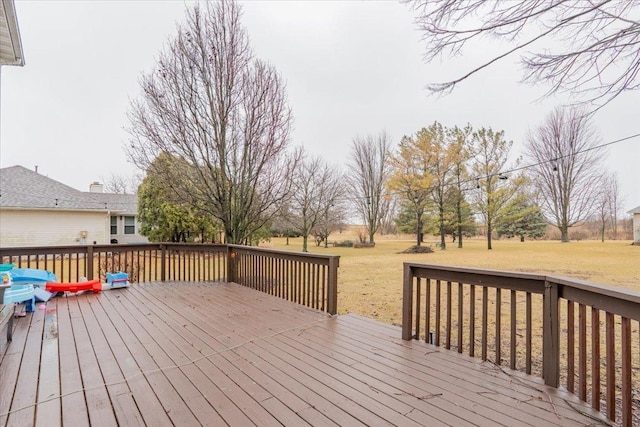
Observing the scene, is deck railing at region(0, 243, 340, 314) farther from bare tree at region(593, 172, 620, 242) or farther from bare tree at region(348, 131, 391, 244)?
bare tree at region(348, 131, 391, 244)

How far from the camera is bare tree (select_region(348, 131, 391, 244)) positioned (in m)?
25.0

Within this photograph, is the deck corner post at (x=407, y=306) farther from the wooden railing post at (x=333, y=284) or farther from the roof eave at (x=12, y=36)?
→ the roof eave at (x=12, y=36)

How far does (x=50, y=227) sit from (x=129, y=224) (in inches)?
168

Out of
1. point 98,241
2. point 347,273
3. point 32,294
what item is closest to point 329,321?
point 32,294

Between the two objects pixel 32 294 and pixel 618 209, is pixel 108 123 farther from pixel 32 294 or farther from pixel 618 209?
pixel 618 209

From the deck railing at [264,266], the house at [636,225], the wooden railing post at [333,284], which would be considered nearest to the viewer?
the wooden railing post at [333,284]

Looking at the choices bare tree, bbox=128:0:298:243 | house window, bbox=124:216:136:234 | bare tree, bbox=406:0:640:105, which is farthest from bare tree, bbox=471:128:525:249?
house window, bbox=124:216:136:234

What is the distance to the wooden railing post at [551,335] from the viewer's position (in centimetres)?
216

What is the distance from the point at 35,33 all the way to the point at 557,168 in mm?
13366

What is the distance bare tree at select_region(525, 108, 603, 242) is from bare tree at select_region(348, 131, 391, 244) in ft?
52.7

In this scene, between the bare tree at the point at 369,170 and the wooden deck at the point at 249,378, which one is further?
the bare tree at the point at 369,170

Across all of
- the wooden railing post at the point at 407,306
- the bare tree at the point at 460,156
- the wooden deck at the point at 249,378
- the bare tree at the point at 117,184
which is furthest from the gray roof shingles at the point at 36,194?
the bare tree at the point at 460,156

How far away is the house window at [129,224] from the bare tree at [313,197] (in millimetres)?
8906

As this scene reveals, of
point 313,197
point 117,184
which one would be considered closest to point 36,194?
point 313,197
